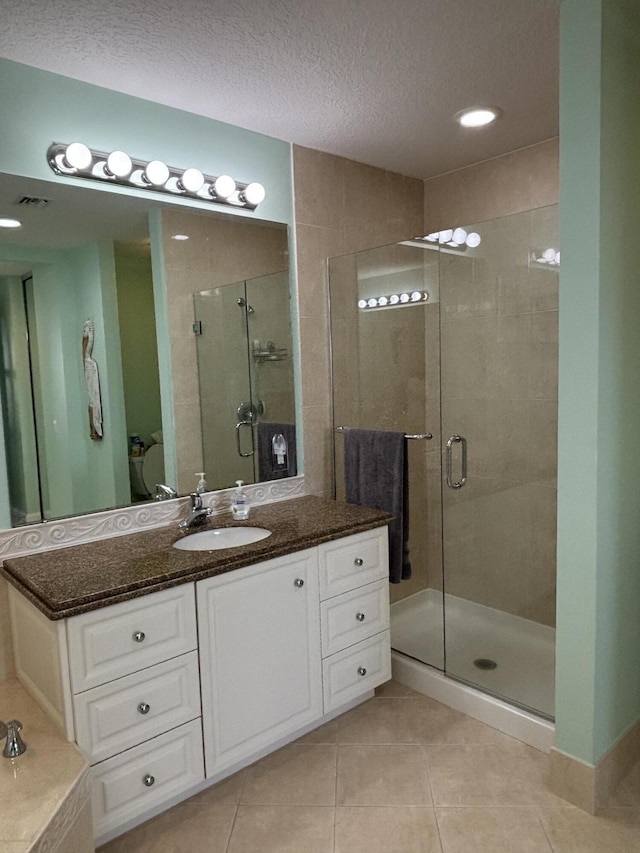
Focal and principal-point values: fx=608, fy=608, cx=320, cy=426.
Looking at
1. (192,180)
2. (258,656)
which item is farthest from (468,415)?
(192,180)

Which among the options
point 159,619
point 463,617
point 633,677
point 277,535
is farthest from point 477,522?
point 159,619

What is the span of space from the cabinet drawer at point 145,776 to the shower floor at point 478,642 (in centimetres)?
117

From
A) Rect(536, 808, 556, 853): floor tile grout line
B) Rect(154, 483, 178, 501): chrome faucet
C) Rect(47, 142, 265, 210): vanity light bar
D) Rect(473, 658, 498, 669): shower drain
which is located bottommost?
Rect(536, 808, 556, 853): floor tile grout line

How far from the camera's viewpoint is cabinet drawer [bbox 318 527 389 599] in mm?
2234

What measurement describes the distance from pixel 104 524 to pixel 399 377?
151 centimetres

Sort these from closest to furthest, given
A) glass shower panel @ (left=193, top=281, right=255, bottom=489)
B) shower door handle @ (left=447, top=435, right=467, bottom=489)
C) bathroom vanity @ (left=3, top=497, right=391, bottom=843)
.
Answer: bathroom vanity @ (left=3, top=497, right=391, bottom=843)
glass shower panel @ (left=193, top=281, right=255, bottom=489)
shower door handle @ (left=447, top=435, right=467, bottom=489)

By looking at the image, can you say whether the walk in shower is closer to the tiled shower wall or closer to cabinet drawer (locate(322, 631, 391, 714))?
the tiled shower wall

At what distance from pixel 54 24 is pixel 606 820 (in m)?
2.83

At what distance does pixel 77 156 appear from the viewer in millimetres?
2039

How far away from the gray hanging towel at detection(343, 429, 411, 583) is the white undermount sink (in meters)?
0.66

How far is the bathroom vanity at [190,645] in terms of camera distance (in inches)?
65.7

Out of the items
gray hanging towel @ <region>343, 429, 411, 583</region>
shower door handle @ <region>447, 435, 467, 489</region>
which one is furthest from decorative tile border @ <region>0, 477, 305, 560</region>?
shower door handle @ <region>447, 435, 467, 489</region>

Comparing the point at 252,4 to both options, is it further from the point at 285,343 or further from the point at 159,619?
the point at 159,619

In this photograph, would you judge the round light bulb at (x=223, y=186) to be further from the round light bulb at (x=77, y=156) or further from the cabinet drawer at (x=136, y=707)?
the cabinet drawer at (x=136, y=707)
